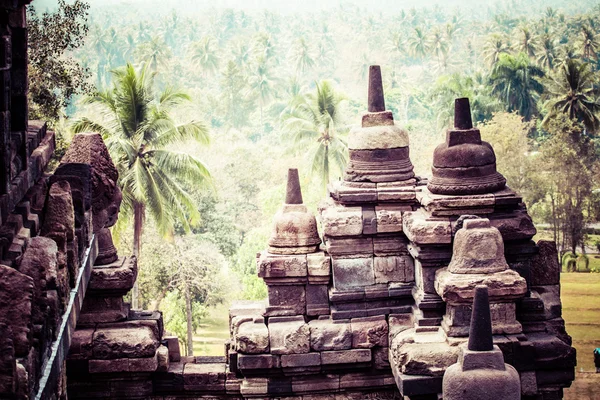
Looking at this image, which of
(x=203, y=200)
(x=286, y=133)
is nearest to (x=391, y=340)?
(x=203, y=200)

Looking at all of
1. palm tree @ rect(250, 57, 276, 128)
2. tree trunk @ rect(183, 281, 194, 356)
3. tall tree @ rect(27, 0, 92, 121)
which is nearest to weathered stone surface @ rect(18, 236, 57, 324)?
tall tree @ rect(27, 0, 92, 121)

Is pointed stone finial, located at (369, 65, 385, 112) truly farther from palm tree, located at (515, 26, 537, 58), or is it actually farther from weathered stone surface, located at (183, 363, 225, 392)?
palm tree, located at (515, 26, 537, 58)

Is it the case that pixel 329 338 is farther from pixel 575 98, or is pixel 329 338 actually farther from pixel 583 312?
pixel 575 98

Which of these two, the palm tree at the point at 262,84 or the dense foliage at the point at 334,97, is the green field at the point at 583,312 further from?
the palm tree at the point at 262,84

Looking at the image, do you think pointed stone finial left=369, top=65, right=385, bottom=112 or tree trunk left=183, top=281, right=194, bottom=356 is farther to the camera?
tree trunk left=183, top=281, right=194, bottom=356

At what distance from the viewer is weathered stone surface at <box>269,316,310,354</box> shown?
9695 mm

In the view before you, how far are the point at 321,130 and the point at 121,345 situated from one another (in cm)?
3202

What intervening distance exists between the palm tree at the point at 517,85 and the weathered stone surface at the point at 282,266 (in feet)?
153

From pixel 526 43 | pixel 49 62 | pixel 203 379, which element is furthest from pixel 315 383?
pixel 526 43

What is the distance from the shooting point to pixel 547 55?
63844mm

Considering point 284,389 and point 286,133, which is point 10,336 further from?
point 286,133

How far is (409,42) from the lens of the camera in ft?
294

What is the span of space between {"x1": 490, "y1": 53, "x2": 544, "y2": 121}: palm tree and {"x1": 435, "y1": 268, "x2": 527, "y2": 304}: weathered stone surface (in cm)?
4699

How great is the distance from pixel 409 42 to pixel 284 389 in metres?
82.0
